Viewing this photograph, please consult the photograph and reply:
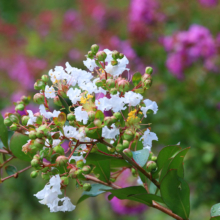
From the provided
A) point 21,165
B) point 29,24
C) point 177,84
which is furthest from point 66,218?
point 29,24

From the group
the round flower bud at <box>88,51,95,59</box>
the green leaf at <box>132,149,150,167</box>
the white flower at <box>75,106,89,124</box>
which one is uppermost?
the round flower bud at <box>88,51,95,59</box>

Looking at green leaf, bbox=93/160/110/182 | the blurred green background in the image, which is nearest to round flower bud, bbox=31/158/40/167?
green leaf, bbox=93/160/110/182

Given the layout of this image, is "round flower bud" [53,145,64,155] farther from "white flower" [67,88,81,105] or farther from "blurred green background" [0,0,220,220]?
"blurred green background" [0,0,220,220]

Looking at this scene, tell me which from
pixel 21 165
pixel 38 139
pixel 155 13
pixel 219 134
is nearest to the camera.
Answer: pixel 38 139

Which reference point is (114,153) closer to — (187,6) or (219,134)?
(219,134)

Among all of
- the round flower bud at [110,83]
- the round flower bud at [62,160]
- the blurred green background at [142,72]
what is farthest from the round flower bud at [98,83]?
the blurred green background at [142,72]

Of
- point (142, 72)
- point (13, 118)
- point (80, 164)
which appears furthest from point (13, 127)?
point (142, 72)

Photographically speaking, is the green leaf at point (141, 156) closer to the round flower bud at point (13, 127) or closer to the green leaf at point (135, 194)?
the green leaf at point (135, 194)
